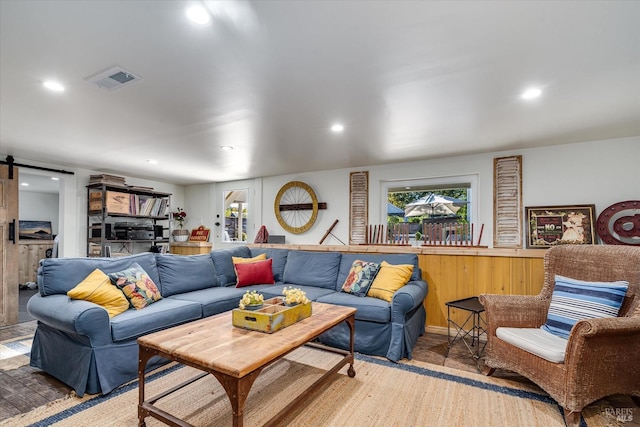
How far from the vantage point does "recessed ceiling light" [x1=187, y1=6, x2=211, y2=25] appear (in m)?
1.38

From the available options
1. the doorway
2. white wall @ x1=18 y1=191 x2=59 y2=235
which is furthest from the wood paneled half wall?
white wall @ x1=18 y1=191 x2=59 y2=235

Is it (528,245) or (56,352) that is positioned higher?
(528,245)

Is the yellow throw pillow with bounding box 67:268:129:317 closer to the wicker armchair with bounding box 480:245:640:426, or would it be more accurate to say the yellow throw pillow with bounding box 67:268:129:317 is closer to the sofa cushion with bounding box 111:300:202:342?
the sofa cushion with bounding box 111:300:202:342

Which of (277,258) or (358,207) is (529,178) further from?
(277,258)

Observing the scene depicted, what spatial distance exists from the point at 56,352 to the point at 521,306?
3.53 meters

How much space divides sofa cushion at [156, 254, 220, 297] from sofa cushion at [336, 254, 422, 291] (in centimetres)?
150

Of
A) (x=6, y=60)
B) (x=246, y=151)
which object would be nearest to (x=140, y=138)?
(x=246, y=151)

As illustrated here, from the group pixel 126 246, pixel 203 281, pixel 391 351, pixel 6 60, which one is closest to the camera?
pixel 6 60

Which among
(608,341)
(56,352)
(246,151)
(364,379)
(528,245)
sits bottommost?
(364,379)

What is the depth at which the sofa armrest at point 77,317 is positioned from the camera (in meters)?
2.09

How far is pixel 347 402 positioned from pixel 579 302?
1.78 meters

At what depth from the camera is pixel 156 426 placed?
1803mm

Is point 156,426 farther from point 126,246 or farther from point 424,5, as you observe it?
point 126,246

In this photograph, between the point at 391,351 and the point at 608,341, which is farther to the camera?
the point at 391,351
